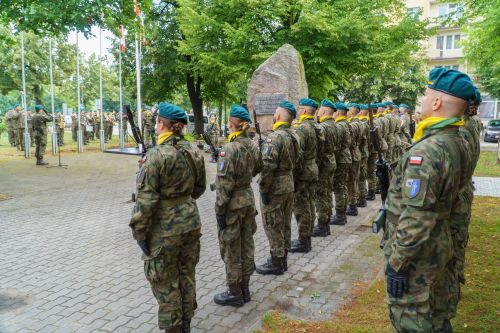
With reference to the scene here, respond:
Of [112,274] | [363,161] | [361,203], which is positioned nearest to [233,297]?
[112,274]

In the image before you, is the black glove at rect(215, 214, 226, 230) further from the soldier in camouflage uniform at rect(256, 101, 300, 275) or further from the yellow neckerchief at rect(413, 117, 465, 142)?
the yellow neckerchief at rect(413, 117, 465, 142)

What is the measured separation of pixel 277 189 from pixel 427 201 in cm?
288

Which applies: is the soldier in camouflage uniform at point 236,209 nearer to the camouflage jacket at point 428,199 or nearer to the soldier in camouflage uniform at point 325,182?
the camouflage jacket at point 428,199

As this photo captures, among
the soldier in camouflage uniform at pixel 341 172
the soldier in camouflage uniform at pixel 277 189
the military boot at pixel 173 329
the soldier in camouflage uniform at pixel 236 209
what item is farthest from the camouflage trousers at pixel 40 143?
the military boot at pixel 173 329

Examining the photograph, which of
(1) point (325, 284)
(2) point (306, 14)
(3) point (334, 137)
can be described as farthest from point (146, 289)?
(2) point (306, 14)

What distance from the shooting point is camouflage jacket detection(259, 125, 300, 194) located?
5.43 metres

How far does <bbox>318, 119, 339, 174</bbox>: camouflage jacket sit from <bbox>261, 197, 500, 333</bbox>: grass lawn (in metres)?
2.56

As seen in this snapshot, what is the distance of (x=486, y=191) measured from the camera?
1138 cm

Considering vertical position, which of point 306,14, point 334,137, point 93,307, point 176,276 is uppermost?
point 306,14

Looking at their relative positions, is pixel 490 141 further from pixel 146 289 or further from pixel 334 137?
pixel 146 289

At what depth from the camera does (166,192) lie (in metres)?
3.72

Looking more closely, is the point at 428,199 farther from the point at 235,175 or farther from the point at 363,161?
the point at 363,161

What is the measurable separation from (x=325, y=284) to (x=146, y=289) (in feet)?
7.37

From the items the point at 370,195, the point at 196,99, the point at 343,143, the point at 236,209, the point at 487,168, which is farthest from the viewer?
the point at 196,99
